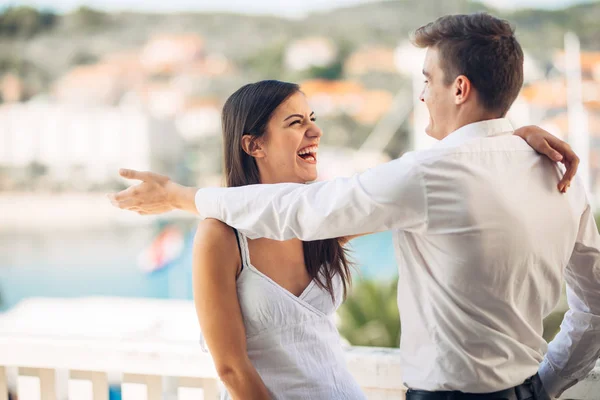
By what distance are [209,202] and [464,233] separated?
54 cm

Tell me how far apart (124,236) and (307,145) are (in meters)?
22.3

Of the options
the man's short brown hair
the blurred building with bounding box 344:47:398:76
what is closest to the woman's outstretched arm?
the man's short brown hair

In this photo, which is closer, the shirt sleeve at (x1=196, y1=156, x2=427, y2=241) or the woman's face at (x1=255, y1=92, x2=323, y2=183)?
the shirt sleeve at (x1=196, y1=156, x2=427, y2=241)

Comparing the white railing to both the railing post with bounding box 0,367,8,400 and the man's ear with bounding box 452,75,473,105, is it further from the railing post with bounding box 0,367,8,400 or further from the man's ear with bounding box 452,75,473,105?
the man's ear with bounding box 452,75,473,105

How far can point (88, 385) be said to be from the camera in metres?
Result: 1.88

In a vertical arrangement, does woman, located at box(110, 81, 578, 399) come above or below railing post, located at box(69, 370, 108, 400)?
above

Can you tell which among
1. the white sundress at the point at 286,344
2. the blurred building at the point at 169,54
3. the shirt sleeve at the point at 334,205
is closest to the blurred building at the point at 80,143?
the blurred building at the point at 169,54

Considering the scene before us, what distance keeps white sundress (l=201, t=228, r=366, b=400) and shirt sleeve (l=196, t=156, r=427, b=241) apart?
0.60 ft

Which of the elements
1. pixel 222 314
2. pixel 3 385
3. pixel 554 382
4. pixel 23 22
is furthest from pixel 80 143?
pixel 554 382

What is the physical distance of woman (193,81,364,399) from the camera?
1.46 metres

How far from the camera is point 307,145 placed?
1.73 m

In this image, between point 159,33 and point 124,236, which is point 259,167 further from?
point 159,33

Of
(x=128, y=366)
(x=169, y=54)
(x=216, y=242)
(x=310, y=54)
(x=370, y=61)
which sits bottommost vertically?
(x=128, y=366)

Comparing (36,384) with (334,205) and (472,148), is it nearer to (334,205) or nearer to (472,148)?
(334,205)
